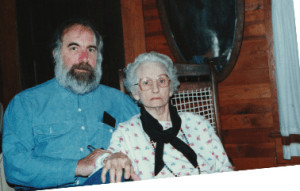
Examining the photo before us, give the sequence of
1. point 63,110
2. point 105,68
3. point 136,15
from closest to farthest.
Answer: point 63,110 < point 105,68 < point 136,15

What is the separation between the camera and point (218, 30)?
5.32ft

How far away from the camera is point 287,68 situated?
1209mm

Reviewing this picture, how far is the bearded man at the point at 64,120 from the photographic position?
3.25ft

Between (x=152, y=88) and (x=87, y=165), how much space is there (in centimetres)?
42

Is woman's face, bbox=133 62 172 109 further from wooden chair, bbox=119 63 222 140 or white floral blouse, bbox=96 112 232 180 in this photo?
wooden chair, bbox=119 63 222 140

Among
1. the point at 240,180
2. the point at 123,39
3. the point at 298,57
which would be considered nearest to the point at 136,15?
the point at 123,39

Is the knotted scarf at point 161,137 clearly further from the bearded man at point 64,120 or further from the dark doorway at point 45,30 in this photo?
the dark doorway at point 45,30

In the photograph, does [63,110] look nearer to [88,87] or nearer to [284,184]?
[88,87]

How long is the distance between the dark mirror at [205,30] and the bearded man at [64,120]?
66 centimetres

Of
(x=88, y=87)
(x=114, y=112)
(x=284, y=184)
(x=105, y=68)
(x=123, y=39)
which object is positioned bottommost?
(x=284, y=184)

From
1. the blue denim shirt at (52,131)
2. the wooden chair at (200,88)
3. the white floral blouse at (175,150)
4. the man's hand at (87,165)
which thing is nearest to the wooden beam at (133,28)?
the wooden chair at (200,88)

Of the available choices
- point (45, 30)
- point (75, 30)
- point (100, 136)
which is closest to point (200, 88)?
point (100, 136)

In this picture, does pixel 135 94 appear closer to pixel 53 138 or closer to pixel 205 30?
pixel 53 138

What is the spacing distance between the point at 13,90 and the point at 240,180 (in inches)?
40.6
